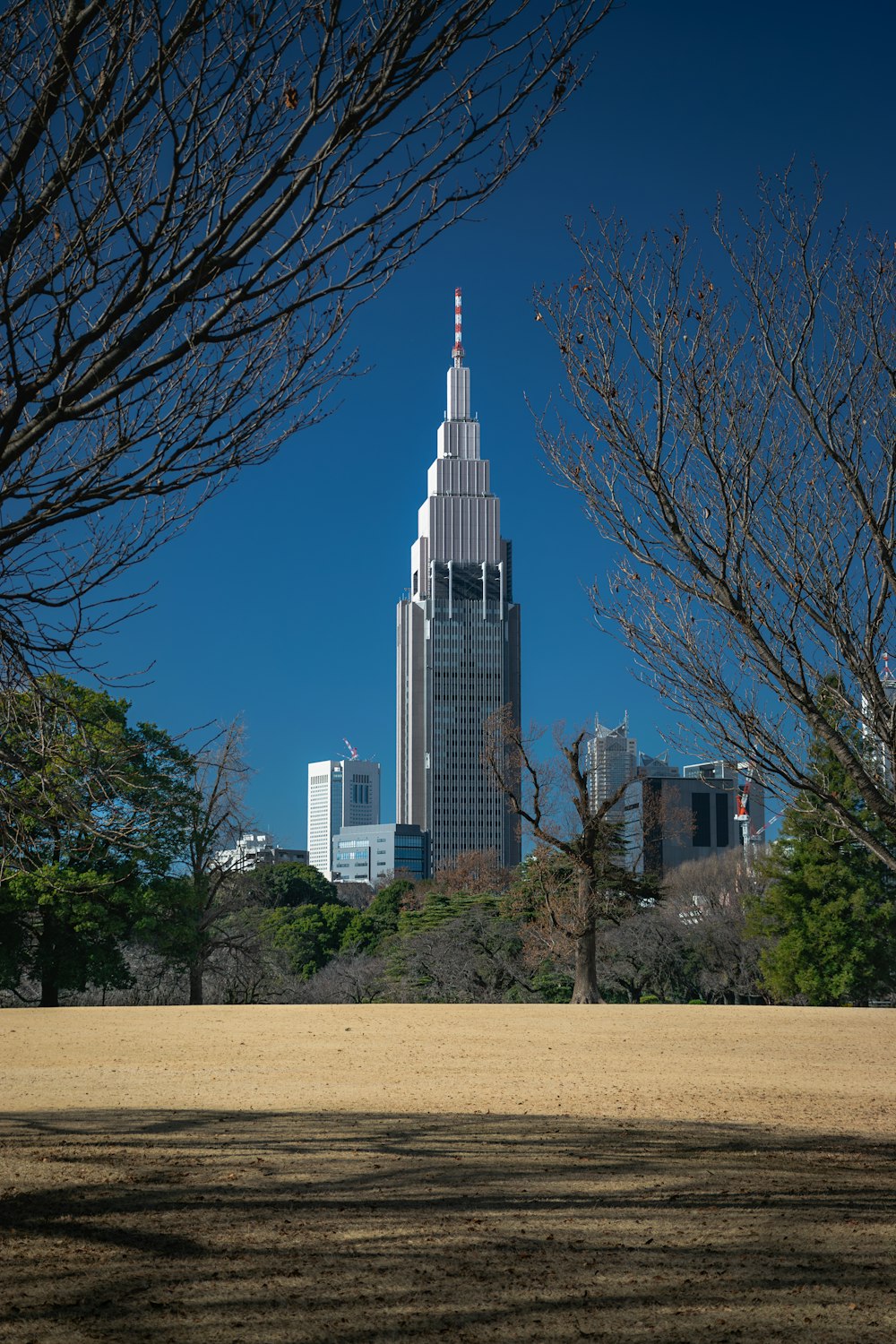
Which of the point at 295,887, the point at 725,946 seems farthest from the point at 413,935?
the point at 295,887

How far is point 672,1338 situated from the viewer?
3859mm

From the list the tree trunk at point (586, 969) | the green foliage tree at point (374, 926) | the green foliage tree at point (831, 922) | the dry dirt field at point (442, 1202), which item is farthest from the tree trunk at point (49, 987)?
the green foliage tree at point (831, 922)

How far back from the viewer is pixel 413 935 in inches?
1300

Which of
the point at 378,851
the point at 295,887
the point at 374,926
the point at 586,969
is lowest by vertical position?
the point at 374,926

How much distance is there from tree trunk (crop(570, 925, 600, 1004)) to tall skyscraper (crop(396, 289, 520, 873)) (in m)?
104

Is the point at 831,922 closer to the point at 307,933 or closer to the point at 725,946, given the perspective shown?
the point at 725,946

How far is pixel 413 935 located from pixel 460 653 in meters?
99.7

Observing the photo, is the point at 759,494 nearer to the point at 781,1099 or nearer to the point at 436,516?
the point at 781,1099

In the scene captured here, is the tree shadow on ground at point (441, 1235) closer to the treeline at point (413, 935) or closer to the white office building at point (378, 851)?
the treeline at point (413, 935)

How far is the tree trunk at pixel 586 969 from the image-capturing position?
23.6 meters

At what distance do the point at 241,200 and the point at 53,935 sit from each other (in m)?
22.3

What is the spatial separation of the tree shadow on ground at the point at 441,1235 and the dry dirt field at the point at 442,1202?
0.06ft

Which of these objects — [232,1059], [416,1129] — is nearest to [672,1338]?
[416,1129]

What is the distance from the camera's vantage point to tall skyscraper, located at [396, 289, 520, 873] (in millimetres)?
131625
